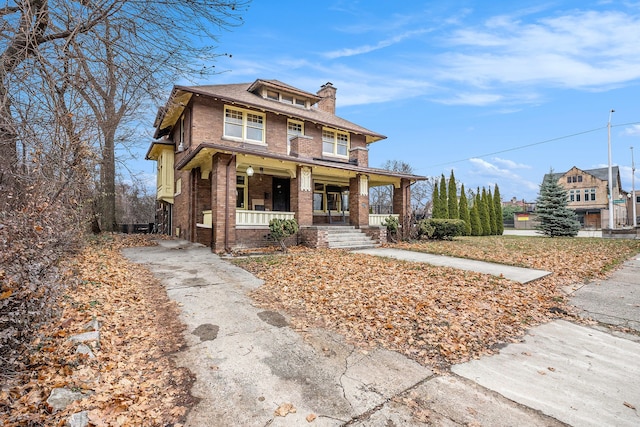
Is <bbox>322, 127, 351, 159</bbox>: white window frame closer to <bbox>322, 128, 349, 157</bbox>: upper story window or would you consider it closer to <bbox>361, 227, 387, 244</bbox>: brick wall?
<bbox>322, 128, 349, 157</bbox>: upper story window

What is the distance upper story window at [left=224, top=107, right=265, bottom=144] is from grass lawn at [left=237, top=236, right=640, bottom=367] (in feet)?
26.1

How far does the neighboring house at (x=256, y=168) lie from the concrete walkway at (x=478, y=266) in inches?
132

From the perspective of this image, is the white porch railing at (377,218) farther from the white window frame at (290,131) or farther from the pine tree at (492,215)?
the pine tree at (492,215)

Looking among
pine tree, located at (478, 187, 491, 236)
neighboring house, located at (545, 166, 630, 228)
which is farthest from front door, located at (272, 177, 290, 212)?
neighboring house, located at (545, 166, 630, 228)

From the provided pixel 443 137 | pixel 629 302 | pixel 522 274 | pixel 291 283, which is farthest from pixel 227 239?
pixel 443 137

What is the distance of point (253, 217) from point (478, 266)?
317 inches

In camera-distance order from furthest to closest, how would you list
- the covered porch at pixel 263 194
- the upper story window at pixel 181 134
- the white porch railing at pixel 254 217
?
the upper story window at pixel 181 134 → the white porch railing at pixel 254 217 → the covered porch at pixel 263 194

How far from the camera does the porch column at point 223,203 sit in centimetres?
1062

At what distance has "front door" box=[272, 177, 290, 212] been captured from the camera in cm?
1644

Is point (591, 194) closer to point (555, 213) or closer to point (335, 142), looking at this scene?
point (555, 213)

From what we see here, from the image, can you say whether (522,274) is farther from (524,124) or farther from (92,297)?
(524,124)

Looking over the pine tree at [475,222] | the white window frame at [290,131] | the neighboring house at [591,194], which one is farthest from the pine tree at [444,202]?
the neighboring house at [591,194]

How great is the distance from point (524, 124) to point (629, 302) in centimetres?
2558

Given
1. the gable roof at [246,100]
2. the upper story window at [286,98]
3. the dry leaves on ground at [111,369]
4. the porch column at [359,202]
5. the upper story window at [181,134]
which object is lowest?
the dry leaves on ground at [111,369]
